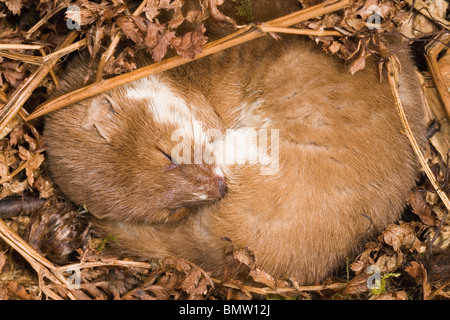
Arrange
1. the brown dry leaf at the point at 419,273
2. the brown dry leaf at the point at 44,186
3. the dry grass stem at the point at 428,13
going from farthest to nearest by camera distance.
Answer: the brown dry leaf at the point at 44,186 < the dry grass stem at the point at 428,13 < the brown dry leaf at the point at 419,273

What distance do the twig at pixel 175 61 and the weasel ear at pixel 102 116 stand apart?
11cm

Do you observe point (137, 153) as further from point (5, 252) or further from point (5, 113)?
point (5, 252)

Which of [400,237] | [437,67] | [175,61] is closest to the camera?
[175,61]

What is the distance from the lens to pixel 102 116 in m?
3.44

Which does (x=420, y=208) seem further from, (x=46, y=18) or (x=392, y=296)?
(x=46, y=18)

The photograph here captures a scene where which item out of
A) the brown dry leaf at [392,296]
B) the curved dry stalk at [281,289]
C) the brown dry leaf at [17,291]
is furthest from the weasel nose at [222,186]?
the brown dry leaf at [17,291]

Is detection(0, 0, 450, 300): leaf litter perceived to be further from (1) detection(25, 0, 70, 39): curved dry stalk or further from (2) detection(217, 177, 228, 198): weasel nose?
(2) detection(217, 177, 228, 198): weasel nose

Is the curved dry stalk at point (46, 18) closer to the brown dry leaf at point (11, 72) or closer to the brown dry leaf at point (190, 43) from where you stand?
the brown dry leaf at point (11, 72)

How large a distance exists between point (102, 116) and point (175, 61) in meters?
0.69

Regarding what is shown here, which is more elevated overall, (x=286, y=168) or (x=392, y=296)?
(x=286, y=168)

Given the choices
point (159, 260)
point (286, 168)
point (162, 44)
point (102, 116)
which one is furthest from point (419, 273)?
point (102, 116)

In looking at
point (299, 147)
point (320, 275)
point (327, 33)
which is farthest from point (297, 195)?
point (327, 33)

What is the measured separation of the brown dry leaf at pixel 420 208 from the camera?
11.5ft

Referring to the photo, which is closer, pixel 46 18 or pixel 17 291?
pixel 17 291
